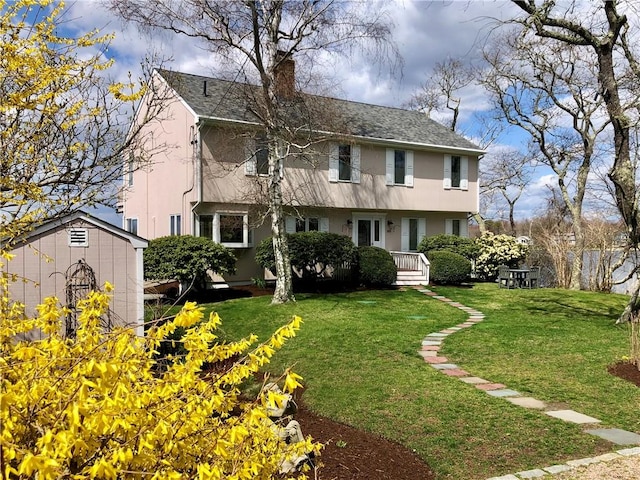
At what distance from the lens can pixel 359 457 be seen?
15.5ft

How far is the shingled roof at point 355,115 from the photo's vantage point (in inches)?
676

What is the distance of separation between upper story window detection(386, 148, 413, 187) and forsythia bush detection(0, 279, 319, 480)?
64.4 feet

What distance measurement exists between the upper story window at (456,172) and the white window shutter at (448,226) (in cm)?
171

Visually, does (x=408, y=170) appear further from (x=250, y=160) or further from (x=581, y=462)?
(x=581, y=462)

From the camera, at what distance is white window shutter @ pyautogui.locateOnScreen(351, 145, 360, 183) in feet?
66.6

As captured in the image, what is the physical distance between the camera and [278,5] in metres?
13.0

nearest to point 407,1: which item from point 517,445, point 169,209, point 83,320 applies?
point 517,445

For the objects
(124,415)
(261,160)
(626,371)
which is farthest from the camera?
(261,160)

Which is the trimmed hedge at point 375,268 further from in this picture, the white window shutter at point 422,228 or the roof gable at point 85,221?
the roof gable at point 85,221

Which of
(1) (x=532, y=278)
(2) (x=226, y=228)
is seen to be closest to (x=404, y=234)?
(1) (x=532, y=278)

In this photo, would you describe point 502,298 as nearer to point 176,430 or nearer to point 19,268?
point 19,268

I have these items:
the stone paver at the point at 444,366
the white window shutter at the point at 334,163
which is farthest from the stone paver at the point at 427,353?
the white window shutter at the point at 334,163

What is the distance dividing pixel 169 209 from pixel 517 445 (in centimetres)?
1653

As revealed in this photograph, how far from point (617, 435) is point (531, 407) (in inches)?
39.9
